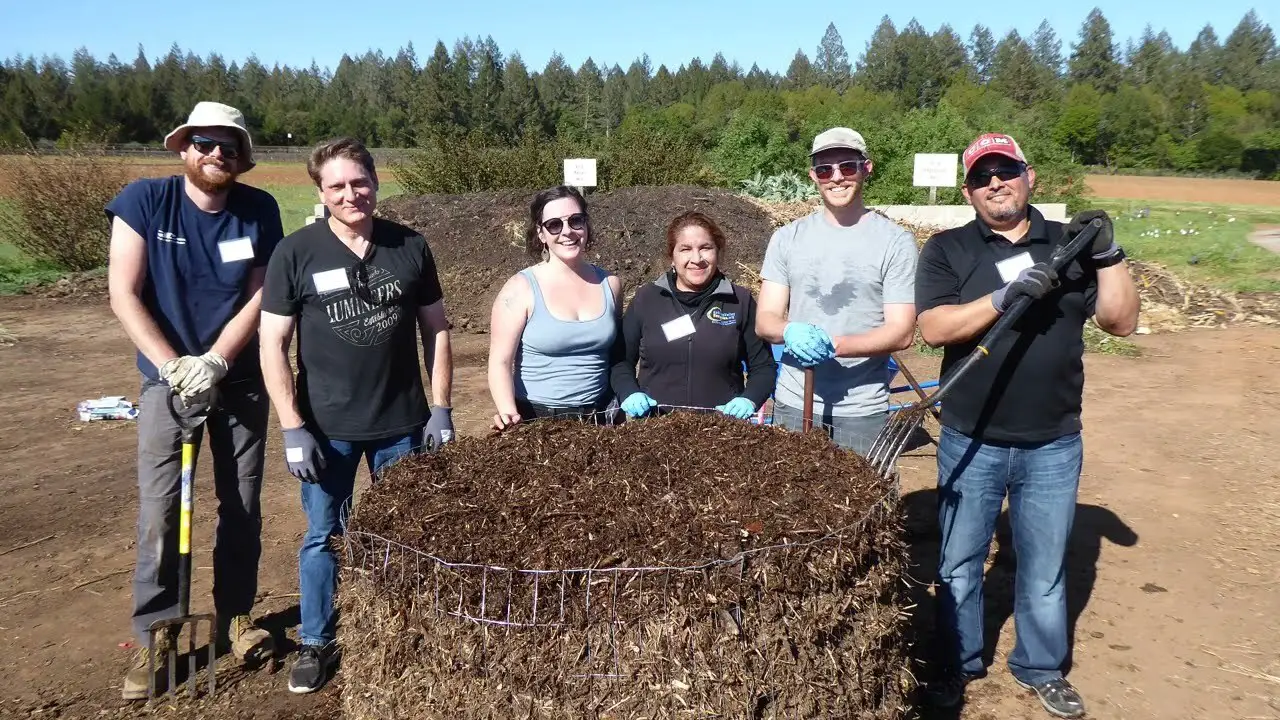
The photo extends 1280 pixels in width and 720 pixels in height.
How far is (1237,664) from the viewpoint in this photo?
10.7ft

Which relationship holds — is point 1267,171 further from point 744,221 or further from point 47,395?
point 47,395

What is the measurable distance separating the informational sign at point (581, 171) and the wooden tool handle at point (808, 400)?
10.4 metres

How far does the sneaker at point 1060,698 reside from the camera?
2918mm

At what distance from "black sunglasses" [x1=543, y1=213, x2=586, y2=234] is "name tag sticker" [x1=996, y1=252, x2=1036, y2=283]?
4.83 ft

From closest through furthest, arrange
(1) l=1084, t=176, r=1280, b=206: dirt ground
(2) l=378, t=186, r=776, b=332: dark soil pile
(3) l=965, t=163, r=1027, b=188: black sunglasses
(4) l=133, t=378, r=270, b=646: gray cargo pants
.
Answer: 1. (3) l=965, t=163, r=1027, b=188: black sunglasses
2. (4) l=133, t=378, r=270, b=646: gray cargo pants
3. (2) l=378, t=186, r=776, b=332: dark soil pile
4. (1) l=1084, t=176, r=1280, b=206: dirt ground

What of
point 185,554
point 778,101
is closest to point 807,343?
point 185,554

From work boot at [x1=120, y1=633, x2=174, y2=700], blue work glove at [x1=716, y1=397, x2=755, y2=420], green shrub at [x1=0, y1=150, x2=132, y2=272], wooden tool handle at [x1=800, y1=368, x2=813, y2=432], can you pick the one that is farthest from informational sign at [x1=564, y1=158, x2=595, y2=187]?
work boot at [x1=120, y1=633, x2=174, y2=700]

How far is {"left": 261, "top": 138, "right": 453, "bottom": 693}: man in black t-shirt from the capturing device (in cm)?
285

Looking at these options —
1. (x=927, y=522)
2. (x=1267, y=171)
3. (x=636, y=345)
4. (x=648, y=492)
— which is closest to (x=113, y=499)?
(x=636, y=345)

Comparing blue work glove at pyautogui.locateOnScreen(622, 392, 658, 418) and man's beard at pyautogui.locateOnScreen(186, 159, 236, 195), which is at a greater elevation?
man's beard at pyautogui.locateOnScreen(186, 159, 236, 195)

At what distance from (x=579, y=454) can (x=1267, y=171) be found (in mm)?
52039

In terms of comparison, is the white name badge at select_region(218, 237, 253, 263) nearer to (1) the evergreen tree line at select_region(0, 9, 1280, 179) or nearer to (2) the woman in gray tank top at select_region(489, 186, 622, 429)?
(2) the woman in gray tank top at select_region(489, 186, 622, 429)

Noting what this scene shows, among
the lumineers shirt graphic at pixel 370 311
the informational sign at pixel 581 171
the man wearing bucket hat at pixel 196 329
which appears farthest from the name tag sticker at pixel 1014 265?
the informational sign at pixel 581 171

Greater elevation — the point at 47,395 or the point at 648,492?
the point at 648,492
